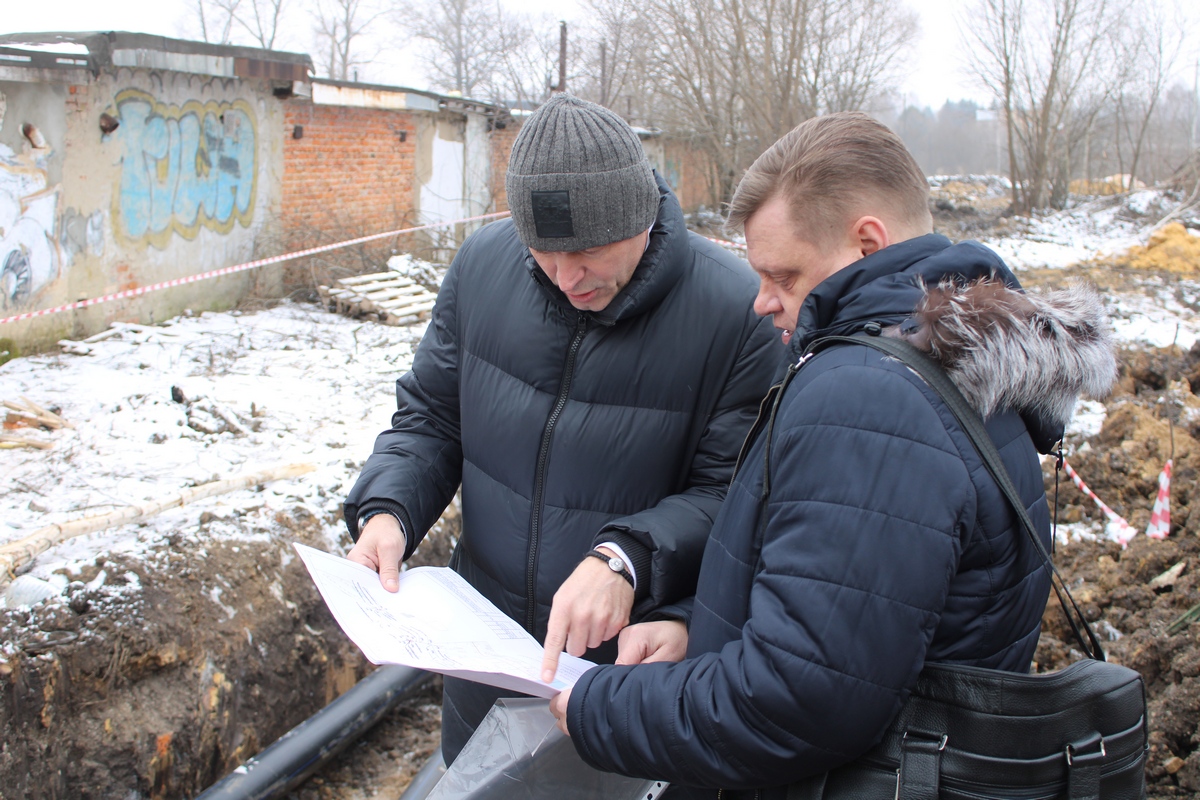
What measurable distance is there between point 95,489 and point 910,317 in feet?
14.4

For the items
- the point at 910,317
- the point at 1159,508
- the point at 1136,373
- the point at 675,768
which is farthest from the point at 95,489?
the point at 1136,373

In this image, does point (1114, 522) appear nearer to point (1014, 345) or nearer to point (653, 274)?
point (653, 274)

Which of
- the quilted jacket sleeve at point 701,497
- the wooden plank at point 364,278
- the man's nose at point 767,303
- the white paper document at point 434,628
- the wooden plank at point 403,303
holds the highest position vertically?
the man's nose at point 767,303

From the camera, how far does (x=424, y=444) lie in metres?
2.08

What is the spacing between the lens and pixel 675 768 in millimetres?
1203

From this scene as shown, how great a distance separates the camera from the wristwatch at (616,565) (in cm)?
160

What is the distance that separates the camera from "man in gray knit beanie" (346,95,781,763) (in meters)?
1.64

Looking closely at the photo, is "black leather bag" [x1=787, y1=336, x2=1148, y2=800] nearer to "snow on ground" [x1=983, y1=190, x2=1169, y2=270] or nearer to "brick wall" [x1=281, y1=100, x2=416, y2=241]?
"brick wall" [x1=281, y1=100, x2=416, y2=241]

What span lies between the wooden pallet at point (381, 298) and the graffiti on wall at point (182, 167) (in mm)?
1335

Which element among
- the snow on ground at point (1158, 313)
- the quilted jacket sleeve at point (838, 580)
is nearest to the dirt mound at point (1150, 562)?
the snow on ground at point (1158, 313)

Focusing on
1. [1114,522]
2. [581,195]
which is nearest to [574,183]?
[581,195]

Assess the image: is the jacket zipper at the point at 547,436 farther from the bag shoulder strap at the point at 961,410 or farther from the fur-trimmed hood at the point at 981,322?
the bag shoulder strap at the point at 961,410

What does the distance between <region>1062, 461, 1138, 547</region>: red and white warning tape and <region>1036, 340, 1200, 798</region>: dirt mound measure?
63 mm

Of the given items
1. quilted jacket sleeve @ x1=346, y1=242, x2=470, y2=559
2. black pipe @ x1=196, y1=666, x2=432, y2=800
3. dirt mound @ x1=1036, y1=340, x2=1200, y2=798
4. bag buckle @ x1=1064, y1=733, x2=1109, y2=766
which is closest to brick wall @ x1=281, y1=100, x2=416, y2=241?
black pipe @ x1=196, y1=666, x2=432, y2=800
